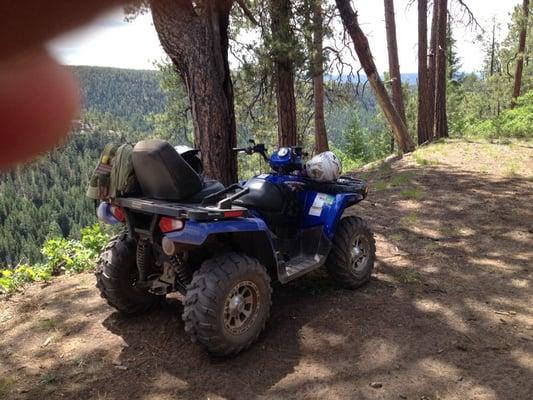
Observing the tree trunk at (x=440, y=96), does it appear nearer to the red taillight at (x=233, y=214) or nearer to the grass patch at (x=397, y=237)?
the grass patch at (x=397, y=237)

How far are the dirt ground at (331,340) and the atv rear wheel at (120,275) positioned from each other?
0.23 metres

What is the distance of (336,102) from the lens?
580 inches

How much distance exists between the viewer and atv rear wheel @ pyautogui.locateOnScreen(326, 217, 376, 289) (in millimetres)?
4848

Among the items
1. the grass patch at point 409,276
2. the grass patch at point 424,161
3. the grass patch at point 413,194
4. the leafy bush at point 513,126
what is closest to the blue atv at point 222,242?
the grass patch at point 409,276

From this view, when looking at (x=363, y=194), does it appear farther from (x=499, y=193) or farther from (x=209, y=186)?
(x=499, y=193)

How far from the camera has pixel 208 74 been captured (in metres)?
6.07

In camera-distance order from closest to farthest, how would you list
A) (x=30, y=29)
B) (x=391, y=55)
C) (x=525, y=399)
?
(x=30, y=29) < (x=525, y=399) < (x=391, y=55)

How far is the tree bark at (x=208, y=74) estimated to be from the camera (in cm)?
585

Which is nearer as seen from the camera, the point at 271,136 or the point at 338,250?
the point at 338,250

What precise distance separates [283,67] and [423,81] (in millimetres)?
8903

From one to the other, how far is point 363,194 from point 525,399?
251 cm

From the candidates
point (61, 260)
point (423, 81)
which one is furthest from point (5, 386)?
point (423, 81)

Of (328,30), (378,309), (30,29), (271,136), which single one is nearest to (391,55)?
(271,136)

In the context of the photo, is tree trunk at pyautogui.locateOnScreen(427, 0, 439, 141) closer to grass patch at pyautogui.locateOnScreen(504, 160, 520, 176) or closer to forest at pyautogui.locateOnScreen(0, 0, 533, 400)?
grass patch at pyautogui.locateOnScreen(504, 160, 520, 176)
